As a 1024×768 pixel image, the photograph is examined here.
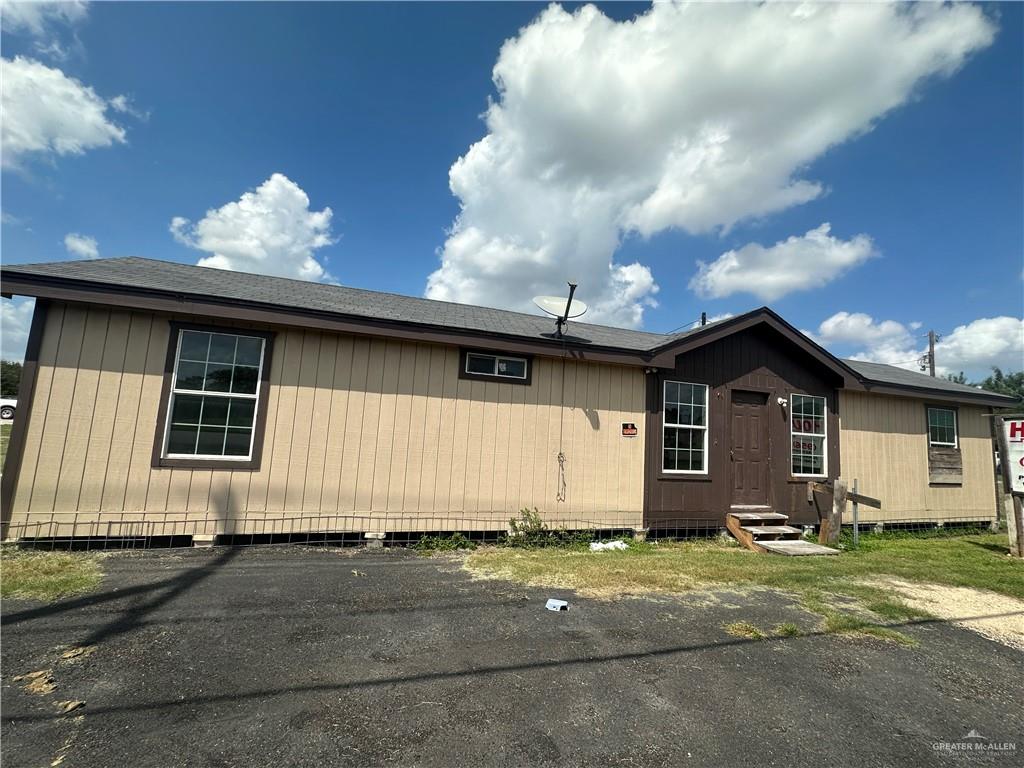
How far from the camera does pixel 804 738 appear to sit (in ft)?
8.11

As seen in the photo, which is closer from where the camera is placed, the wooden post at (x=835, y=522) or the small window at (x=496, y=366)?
the small window at (x=496, y=366)

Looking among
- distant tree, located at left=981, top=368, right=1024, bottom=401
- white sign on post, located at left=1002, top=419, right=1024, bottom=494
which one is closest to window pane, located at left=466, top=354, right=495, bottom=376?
white sign on post, located at left=1002, top=419, right=1024, bottom=494

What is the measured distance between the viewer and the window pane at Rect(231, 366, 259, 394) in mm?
5977

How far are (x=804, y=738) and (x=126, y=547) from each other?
6.63 meters

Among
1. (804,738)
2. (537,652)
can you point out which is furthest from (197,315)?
(804,738)

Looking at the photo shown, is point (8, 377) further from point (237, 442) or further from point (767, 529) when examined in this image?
point (767, 529)

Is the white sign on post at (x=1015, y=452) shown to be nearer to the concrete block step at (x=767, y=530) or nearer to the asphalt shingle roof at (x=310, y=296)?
the concrete block step at (x=767, y=530)

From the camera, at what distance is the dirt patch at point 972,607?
13.3ft

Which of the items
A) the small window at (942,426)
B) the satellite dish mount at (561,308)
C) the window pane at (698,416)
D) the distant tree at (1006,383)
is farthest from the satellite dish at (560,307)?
the distant tree at (1006,383)

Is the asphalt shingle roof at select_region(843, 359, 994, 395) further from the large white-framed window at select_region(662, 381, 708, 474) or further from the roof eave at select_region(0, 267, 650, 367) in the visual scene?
the roof eave at select_region(0, 267, 650, 367)

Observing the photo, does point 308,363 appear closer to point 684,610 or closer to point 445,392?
point 445,392

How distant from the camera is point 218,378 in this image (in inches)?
233

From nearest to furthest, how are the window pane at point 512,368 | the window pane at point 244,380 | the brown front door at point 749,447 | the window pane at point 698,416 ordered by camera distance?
the window pane at point 244,380
the window pane at point 512,368
the window pane at point 698,416
the brown front door at point 749,447

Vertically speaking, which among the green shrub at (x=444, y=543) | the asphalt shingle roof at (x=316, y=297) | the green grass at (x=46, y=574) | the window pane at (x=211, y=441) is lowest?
the green grass at (x=46, y=574)
